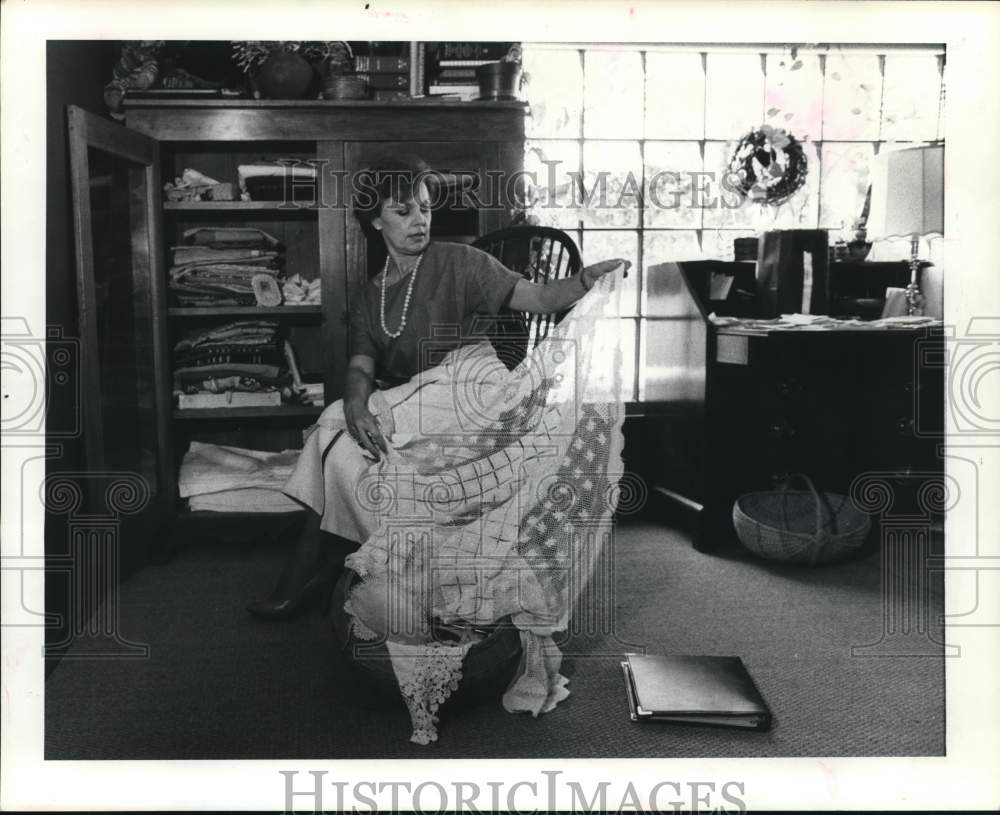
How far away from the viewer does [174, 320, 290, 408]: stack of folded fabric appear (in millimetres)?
2494

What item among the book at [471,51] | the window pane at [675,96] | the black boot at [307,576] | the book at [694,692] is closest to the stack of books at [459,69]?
the book at [471,51]

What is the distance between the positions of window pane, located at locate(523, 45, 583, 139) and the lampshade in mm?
1073

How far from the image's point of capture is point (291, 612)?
216 cm

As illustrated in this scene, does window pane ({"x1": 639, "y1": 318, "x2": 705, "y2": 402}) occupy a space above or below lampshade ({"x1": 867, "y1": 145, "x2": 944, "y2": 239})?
below

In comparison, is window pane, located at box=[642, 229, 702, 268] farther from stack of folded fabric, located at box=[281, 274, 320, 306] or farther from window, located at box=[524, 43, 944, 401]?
stack of folded fabric, located at box=[281, 274, 320, 306]

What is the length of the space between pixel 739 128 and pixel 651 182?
15.8 inches

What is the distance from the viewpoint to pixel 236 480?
2438mm

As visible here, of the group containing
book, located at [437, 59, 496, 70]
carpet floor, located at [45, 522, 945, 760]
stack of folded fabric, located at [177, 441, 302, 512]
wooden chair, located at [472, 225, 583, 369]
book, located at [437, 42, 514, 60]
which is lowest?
carpet floor, located at [45, 522, 945, 760]

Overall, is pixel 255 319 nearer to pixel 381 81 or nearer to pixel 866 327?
pixel 381 81

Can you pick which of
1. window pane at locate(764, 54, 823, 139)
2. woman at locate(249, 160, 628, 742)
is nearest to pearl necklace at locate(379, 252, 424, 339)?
woman at locate(249, 160, 628, 742)

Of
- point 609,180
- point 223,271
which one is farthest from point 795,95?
point 223,271

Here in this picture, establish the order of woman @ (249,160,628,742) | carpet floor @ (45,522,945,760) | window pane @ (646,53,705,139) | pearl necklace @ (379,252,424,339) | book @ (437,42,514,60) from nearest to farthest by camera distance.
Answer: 1. carpet floor @ (45,522,945,760)
2. woman @ (249,160,628,742)
3. pearl necklace @ (379,252,424,339)
4. window pane @ (646,53,705,139)
5. book @ (437,42,514,60)

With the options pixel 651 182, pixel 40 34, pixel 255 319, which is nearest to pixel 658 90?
pixel 651 182

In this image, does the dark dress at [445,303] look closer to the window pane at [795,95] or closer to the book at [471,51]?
the book at [471,51]
